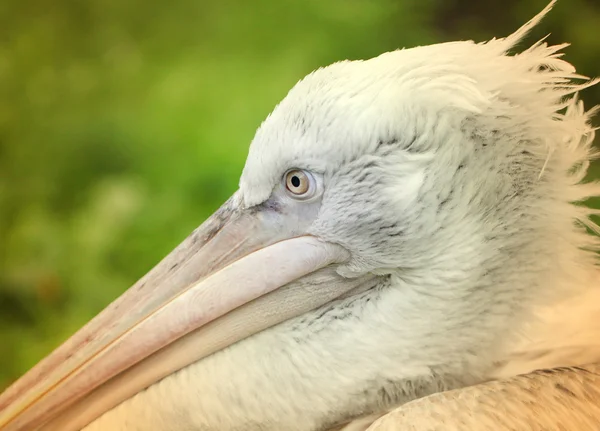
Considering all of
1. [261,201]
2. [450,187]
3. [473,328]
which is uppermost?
[261,201]

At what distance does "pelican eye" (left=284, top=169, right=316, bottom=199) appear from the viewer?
72cm

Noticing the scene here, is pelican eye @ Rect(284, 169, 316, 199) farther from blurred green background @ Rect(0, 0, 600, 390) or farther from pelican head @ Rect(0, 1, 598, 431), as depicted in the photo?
blurred green background @ Rect(0, 0, 600, 390)

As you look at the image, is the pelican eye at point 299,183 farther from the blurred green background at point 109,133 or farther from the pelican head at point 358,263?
the blurred green background at point 109,133

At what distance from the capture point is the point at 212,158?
1130mm

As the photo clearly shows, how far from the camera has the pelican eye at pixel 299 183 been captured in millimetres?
722

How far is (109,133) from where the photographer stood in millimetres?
1156

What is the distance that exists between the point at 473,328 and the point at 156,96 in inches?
29.8

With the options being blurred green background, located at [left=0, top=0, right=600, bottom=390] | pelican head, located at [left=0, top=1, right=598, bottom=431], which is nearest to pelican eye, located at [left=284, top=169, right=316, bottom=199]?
pelican head, located at [left=0, top=1, right=598, bottom=431]

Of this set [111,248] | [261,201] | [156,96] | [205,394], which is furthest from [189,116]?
[205,394]

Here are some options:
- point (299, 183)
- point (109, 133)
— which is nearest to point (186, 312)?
point (299, 183)

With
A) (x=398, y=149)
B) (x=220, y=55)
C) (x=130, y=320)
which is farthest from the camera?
(x=220, y=55)

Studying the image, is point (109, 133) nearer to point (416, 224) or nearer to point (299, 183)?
point (299, 183)

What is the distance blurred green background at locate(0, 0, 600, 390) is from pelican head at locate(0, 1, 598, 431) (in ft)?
1.09

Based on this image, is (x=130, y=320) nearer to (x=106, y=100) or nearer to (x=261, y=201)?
(x=261, y=201)
